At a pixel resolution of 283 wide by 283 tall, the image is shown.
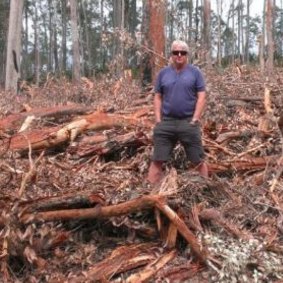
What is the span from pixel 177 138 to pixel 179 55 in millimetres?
789

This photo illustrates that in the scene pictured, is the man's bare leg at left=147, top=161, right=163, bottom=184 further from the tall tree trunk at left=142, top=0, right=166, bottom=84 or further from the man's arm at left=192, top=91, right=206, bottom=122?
the tall tree trunk at left=142, top=0, right=166, bottom=84

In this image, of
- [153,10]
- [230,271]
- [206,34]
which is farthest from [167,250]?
[206,34]

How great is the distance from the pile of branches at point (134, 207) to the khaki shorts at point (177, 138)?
0.18m

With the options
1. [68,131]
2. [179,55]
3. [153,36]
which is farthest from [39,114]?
[153,36]

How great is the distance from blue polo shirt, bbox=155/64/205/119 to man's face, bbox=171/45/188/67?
9cm

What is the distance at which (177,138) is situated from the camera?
219 inches

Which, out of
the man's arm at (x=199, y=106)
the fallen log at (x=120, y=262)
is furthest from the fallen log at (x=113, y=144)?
the fallen log at (x=120, y=262)

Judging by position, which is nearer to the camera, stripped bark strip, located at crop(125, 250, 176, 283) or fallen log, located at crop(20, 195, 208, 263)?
stripped bark strip, located at crop(125, 250, 176, 283)

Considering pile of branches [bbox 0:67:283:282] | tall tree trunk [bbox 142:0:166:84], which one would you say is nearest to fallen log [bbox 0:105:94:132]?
pile of branches [bbox 0:67:283:282]

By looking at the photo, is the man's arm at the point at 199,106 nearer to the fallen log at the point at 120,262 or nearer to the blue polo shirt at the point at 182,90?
the blue polo shirt at the point at 182,90

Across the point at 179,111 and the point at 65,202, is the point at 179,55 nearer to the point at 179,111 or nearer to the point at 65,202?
the point at 179,111

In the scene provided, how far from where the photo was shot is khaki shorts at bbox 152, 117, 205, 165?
5477 millimetres

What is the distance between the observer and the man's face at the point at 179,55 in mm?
5359

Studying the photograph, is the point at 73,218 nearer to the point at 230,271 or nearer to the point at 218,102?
the point at 230,271
